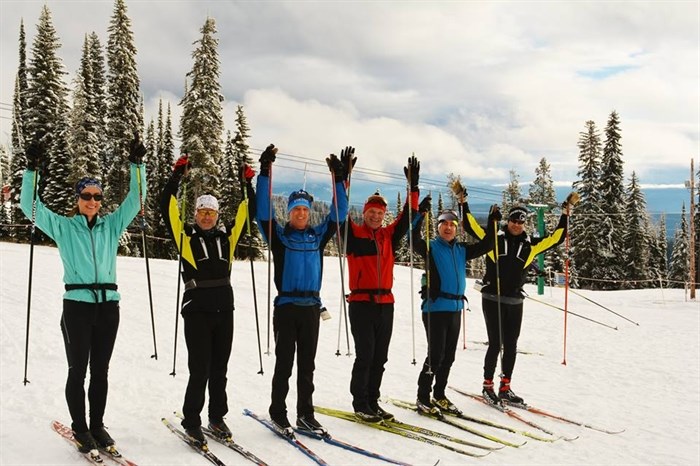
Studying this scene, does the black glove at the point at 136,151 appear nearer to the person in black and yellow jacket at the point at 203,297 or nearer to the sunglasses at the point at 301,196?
the person in black and yellow jacket at the point at 203,297

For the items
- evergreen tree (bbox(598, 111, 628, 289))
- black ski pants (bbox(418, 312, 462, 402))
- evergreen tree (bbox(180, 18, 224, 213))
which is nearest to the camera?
black ski pants (bbox(418, 312, 462, 402))

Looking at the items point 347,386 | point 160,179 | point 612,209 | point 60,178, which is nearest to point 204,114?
point 60,178

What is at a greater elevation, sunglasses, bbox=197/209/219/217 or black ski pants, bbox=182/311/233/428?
sunglasses, bbox=197/209/219/217

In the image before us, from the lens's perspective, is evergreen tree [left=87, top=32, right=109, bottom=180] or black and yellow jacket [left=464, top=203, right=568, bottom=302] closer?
black and yellow jacket [left=464, top=203, right=568, bottom=302]

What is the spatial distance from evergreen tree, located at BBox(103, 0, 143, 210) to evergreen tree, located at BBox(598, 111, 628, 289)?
32.0m

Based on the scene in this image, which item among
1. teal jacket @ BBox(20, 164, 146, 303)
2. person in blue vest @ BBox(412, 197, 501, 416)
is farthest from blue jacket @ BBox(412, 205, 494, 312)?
teal jacket @ BBox(20, 164, 146, 303)

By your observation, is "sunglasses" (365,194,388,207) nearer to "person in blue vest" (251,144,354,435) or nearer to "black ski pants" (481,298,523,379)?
"person in blue vest" (251,144,354,435)

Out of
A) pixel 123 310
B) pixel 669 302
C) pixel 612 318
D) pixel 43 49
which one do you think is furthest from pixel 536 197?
pixel 123 310

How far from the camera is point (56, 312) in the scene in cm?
1038

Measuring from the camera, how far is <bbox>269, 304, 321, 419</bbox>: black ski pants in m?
5.08

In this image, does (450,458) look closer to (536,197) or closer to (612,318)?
(612,318)

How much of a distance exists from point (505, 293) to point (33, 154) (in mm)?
5306

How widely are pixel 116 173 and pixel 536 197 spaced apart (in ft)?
115

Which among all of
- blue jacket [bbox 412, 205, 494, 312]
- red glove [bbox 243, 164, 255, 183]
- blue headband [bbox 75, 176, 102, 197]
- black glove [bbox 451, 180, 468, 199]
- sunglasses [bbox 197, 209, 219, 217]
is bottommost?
blue jacket [bbox 412, 205, 494, 312]
